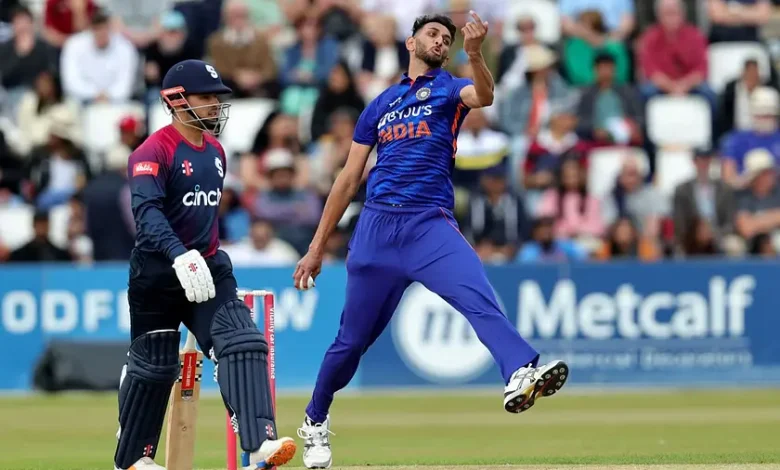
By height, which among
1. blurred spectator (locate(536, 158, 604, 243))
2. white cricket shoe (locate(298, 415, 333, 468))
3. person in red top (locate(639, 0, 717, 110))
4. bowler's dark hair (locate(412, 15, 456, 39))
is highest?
person in red top (locate(639, 0, 717, 110))

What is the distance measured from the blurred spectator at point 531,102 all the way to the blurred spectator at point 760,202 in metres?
2.69

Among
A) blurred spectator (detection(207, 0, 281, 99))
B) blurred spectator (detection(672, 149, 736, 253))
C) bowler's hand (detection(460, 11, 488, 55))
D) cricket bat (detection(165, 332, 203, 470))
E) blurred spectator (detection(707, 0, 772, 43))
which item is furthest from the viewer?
blurred spectator (detection(707, 0, 772, 43))

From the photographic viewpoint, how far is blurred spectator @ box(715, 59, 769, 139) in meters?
18.3

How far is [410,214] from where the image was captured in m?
8.12

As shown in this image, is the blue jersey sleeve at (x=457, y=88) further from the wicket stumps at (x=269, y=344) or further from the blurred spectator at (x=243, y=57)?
the blurred spectator at (x=243, y=57)

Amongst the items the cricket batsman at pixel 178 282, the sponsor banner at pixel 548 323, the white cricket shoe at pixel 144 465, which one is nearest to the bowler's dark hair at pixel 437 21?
the cricket batsman at pixel 178 282

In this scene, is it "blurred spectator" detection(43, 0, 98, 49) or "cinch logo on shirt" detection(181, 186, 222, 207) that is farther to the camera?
"blurred spectator" detection(43, 0, 98, 49)

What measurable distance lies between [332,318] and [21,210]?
13.9ft

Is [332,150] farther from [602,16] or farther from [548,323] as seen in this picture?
[602,16]

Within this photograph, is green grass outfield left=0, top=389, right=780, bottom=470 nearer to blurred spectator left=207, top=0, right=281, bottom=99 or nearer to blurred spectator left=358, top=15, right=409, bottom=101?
blurred spectator left=207, top=0, right=281, bottom=99

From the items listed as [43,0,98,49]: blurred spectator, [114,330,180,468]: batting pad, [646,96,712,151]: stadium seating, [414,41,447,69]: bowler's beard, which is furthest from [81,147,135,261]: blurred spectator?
[114,330,180,468]: batting pad

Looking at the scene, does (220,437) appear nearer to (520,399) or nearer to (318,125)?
(520,399)

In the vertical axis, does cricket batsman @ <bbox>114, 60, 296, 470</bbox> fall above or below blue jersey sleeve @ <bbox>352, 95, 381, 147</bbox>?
below

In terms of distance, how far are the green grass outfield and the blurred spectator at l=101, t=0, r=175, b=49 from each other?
21.0 feet
